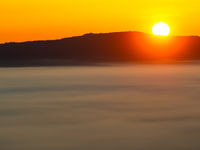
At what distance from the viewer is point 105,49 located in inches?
4843

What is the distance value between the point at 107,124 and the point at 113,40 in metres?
110

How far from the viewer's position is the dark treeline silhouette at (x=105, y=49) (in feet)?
391

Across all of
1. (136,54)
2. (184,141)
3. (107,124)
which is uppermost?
(136,54)

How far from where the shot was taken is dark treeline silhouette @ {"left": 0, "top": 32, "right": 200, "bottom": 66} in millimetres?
119250

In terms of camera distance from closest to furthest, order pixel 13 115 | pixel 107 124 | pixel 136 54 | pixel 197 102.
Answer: pixel 107 124 → pixel 13 115 → pixel 197 102 → pixel 136 54

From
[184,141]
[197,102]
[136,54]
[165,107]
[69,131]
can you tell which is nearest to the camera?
[184,141]

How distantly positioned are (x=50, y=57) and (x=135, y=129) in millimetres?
109101

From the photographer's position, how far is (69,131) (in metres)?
14.6

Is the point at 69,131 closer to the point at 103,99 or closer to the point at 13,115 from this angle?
the point at 13,115

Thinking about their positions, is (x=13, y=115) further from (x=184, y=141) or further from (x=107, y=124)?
(x=184, y=141)

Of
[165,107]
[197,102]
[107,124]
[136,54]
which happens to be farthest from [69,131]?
[136,54]

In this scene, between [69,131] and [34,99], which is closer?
[69,131]

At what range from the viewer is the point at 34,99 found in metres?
23.8

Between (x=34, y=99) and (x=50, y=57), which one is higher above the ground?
(x=50, y=57)
